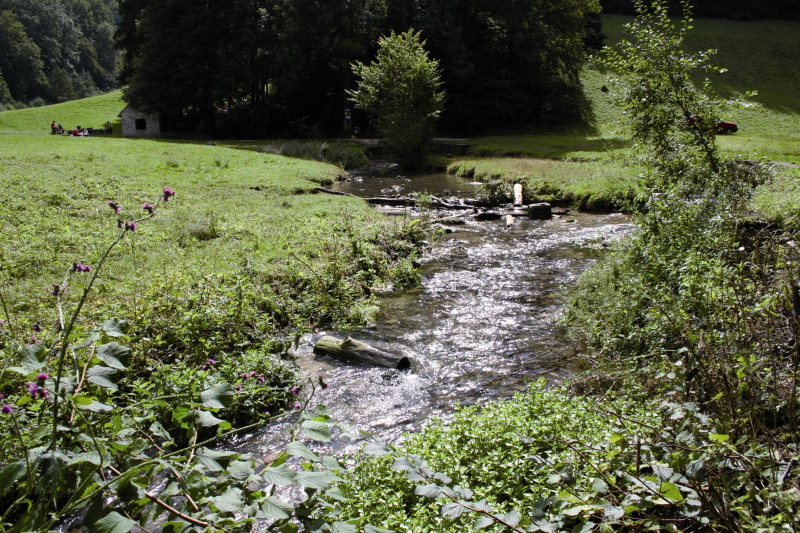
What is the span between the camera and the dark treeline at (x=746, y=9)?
2704 inches

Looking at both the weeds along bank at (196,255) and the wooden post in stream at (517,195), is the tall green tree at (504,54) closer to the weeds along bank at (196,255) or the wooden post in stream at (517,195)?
the wooden post in stream at (517,195)

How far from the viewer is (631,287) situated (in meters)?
7.09

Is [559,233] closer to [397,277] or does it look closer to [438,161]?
[397,277]

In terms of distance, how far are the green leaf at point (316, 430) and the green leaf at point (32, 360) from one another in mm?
1066

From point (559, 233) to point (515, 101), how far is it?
33723 mm

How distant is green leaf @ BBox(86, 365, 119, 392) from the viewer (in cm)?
232

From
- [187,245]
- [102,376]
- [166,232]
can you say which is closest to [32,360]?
[102,376]

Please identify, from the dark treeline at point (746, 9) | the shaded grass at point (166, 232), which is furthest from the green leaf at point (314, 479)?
the dark treeline at point (746, 9)

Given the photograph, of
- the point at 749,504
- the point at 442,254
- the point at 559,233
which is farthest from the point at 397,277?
the point at 749,504

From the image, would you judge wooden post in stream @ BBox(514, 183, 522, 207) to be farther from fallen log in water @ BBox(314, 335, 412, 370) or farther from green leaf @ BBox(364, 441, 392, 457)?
green leaf @ BBox(364, 441, 392, 457)

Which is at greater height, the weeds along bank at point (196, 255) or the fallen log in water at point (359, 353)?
the weeds along bank at point (196, 255)

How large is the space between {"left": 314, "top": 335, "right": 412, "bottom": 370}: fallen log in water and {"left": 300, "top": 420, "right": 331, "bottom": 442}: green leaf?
5.03 meters

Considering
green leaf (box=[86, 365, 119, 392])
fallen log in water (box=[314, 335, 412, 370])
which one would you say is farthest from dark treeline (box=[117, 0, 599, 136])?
green leaf (box=[86, 365, 119, 392])

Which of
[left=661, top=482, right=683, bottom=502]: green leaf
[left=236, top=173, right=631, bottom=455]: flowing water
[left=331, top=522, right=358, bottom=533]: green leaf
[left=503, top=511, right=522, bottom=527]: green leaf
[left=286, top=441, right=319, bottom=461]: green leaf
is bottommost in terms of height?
[left=236, top=173, right=631, bottom=455]: flowing water
